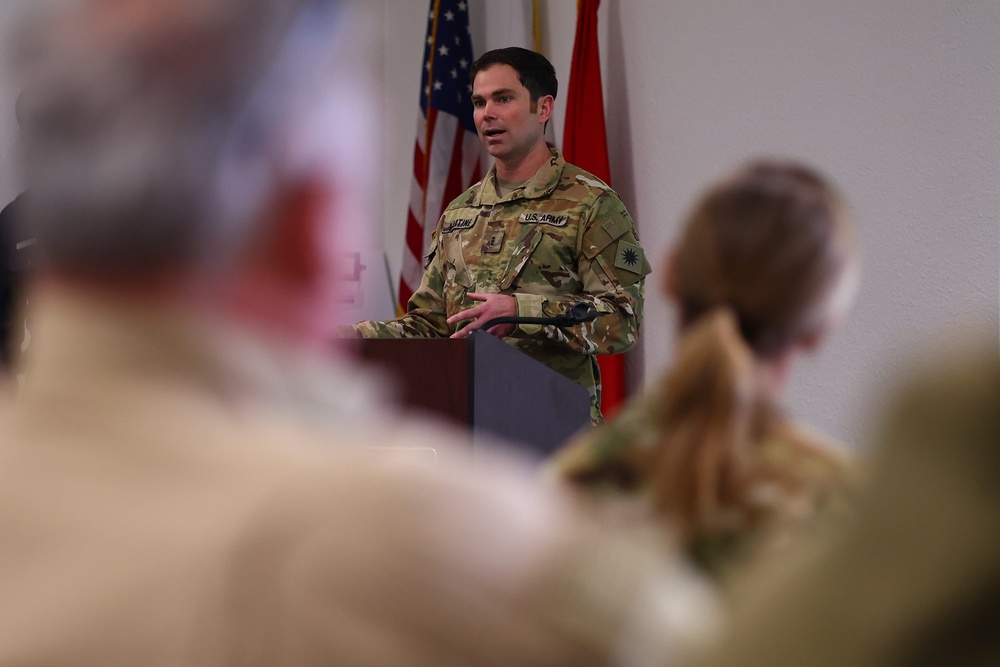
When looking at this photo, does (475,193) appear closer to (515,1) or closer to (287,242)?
(515,1)

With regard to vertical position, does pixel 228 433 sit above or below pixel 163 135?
below

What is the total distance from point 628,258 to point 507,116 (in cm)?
57

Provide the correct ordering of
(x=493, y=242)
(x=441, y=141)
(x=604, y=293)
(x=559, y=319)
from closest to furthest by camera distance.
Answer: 1. (x=559, y=319)
2. (x=604, y=293)
3. (x=493, y=242)
4. (x=441, y=141)

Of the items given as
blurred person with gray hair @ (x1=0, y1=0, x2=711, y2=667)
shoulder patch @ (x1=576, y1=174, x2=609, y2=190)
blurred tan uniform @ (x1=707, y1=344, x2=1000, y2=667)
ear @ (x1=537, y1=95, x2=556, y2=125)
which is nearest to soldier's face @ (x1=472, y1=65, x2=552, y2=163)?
ear @ (x1=537, y1=95, x2=556, y2=125)

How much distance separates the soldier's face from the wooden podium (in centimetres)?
137

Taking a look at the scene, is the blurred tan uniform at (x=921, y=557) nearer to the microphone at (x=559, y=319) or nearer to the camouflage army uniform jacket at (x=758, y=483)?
the camouflage army uniform jacket at (x=758, y=483)

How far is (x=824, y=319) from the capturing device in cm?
45

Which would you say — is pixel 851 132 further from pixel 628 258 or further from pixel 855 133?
pixel 628 258

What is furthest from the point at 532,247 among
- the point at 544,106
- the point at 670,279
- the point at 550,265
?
the point at 670,279

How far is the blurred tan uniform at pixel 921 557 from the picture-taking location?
0.93 ft

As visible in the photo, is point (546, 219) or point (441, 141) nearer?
point (546, 219)

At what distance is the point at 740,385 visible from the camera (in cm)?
42

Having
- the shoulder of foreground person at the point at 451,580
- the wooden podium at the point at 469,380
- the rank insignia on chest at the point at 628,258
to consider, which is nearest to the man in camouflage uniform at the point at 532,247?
the rank insignia on chest at the point at 628,258

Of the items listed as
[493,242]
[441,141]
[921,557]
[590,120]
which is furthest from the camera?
[441,141]
